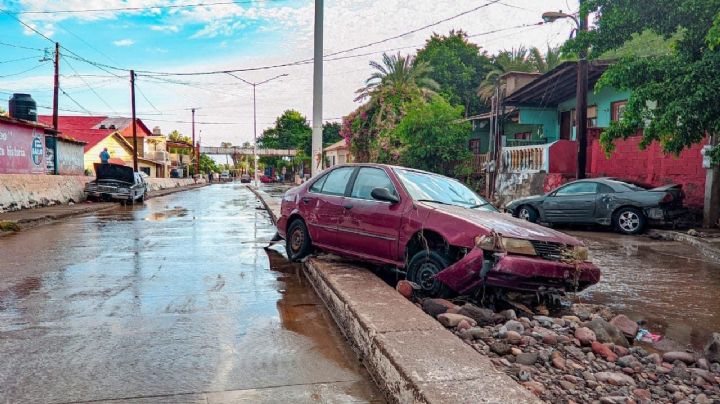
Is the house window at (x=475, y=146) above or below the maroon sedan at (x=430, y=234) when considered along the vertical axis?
above

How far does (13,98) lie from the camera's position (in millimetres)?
22250

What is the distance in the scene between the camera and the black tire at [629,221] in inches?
469

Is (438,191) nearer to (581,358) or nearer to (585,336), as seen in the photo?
(585,336)

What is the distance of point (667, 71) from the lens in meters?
8.98

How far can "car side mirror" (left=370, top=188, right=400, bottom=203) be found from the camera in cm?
581

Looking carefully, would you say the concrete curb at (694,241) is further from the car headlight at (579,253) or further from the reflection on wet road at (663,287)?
the car headlight at (579,253)

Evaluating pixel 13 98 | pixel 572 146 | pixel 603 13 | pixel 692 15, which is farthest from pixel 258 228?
pixel 13 98

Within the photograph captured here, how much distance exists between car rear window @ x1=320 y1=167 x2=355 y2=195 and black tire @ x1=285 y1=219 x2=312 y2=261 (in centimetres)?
68

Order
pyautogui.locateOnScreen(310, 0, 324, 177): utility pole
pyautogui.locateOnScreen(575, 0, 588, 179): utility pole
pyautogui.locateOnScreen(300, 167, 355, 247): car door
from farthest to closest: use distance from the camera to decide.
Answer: pyautogui.locateOnScreen(575, 0, 588, 179): utility pole → pyautogui.locateOnScreen(310, 0, 324, 177): utility pole → pyautogui.locateOnScreen(300, 167, 355, 247): car door

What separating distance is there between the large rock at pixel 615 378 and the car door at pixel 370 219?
2650mm

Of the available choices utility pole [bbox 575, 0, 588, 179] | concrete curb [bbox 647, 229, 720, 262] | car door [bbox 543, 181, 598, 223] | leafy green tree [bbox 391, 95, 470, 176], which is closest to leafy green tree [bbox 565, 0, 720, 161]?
concrete curb [bbox 647, 229, 720, 262]

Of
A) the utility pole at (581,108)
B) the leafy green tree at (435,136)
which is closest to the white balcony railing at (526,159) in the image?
the utility pole at (581,108)

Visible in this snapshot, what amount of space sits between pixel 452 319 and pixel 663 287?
3750mm

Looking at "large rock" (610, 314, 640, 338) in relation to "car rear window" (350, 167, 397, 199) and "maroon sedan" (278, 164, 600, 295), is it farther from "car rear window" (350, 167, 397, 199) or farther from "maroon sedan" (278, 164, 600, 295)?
"car rear window" (350, 167, 397, 199)
